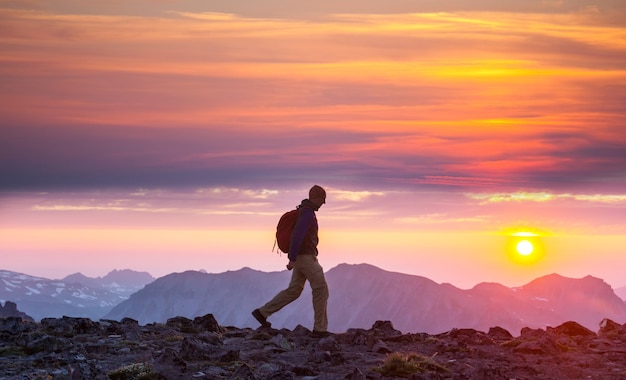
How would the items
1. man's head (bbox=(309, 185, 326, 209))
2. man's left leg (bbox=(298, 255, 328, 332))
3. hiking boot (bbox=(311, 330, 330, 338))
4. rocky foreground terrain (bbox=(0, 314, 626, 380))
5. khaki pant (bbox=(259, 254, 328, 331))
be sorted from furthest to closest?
1. man's head (bbox=(309, 185, 326, 209))
2. man's left leg (bbox=(298, 255, 328, 332))
3. khaki pant (bbox=(259, 254, 328, 331))
4. hiking boot (bbox=(311, 330, 330, 338))
5. rocky foreground terrain (bbox=(0, 314, 626, 380))

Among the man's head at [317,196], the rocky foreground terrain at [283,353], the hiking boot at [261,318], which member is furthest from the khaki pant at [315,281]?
the man's head at [317,196]

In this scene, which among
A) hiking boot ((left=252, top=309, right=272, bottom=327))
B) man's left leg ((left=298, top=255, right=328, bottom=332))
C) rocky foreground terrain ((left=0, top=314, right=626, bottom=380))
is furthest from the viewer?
hiking boot ((left=252, top=309, right=272, bottom=327))

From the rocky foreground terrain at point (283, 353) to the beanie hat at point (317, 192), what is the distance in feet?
11.8

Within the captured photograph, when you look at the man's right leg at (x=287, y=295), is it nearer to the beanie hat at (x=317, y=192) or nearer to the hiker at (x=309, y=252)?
the hiker at (x=309, y=252)

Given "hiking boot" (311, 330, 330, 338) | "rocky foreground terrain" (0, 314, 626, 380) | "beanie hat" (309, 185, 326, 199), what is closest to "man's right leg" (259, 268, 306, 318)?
"rocky foreground terrain" (0, 314, 626, 380)

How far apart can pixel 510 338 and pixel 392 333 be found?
322cm

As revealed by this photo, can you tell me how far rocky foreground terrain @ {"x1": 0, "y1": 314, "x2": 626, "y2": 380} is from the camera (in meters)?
18.4

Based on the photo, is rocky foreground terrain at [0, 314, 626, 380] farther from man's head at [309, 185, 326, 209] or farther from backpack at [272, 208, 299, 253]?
man's head at [309, 185, 326, 209]

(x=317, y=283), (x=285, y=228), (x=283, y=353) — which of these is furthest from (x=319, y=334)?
(x=283, y=353)

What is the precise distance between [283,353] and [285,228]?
19.2ft

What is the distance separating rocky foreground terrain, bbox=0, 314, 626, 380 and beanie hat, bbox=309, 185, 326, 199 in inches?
142

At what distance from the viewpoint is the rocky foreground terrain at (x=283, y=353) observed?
18422mm

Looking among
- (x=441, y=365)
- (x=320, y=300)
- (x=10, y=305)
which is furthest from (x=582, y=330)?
(x=10, y=305)

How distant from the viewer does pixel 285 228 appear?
26.8 meters
